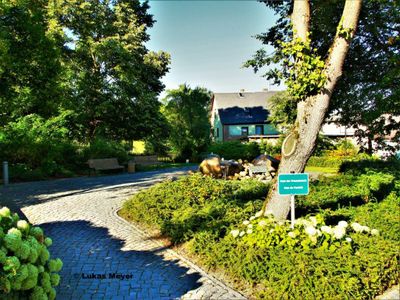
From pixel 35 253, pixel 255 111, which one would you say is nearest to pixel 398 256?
pixel 35 253

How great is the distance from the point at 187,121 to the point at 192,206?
928 inches

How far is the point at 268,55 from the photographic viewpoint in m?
11.2

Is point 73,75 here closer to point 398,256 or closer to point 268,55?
point 268,55

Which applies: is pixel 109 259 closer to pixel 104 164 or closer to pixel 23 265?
pixel 23 265

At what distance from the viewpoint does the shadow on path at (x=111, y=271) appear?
15.0 ft

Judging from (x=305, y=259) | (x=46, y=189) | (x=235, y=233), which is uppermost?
(x=235, y=233)

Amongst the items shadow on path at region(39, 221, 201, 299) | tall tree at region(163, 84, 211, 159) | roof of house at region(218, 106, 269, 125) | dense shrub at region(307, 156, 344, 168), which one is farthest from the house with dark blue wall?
shadow on path at region(39, 221, 201, 299)

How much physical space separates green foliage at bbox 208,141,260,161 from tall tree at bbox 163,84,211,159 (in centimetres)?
191

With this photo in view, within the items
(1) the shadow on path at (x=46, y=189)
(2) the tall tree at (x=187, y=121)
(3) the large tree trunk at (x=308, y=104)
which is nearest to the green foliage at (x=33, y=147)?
(1) the shadow on path at (x=46, y=189)

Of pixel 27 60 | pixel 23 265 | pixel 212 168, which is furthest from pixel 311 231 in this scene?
pixel 27 60

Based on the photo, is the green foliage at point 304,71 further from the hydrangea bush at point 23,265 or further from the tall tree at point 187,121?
the tall tree at point 187,121

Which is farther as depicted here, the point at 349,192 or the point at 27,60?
the point at 27,60

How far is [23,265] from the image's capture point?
3.12 meters

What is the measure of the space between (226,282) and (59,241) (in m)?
3.65
